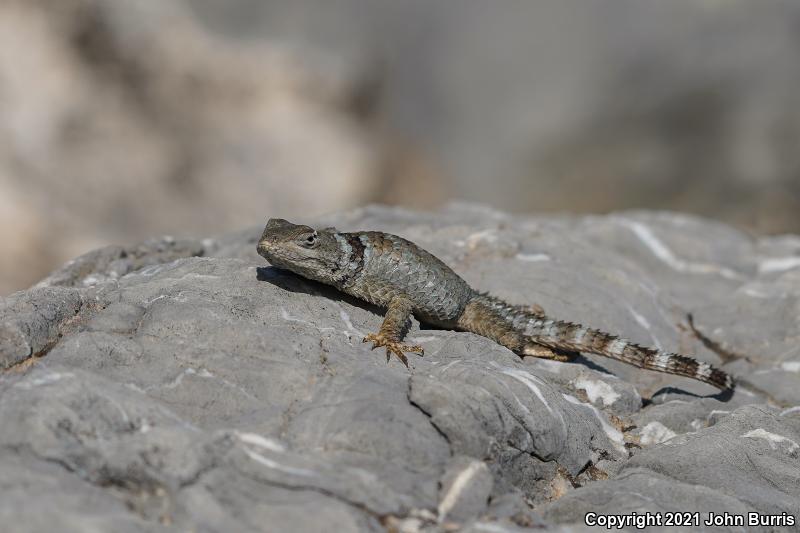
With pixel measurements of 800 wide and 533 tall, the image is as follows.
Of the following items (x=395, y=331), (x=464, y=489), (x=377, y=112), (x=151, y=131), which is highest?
(x=377, y=112)

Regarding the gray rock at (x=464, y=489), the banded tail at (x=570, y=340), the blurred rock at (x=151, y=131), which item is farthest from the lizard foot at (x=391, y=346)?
the blurred rock at (x=151, y=131)

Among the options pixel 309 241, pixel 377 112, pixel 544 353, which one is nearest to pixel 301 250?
pixel 309 241

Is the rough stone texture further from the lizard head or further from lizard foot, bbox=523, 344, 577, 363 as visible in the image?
the lizard head

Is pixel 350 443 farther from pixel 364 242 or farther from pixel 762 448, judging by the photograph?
pixel 762 448

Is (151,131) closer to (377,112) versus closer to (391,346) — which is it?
(377,112)

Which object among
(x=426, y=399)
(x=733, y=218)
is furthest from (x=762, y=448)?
(x=733, y=218)

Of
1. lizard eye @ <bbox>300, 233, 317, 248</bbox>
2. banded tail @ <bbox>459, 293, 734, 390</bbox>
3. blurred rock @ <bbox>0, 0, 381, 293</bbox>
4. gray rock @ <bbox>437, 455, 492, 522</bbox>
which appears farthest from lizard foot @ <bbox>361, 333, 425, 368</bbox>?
blurred rock @ <bbox>0, 0, 381, 293</bbox>

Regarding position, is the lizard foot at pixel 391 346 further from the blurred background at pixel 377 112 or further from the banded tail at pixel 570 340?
the blurred background at pixel 377 112
